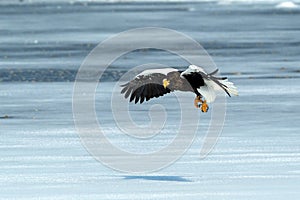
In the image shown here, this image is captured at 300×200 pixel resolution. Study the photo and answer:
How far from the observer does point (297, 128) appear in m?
12.0

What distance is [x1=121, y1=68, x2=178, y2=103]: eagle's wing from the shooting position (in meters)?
9.49

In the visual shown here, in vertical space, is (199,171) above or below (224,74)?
below

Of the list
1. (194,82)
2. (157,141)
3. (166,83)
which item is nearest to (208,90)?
(194,82)

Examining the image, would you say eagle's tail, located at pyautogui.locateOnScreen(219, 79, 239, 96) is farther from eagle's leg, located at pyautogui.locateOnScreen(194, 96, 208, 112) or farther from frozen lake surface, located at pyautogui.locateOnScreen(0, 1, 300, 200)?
frozen lake surface, located at pyautogui.locateOnScreen(0, 1, 300, 200)

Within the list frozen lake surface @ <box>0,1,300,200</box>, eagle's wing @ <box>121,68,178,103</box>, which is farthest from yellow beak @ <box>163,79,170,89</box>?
frozen lake surface @ <box>0,1,300,200</box>

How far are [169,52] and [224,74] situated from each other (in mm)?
5827

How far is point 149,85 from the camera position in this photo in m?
9.78

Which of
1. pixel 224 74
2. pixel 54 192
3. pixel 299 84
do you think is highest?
pixel 224 74

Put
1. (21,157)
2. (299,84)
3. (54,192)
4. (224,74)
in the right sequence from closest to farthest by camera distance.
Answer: (54,192)
(21,157)
(299,84)
(224,74)

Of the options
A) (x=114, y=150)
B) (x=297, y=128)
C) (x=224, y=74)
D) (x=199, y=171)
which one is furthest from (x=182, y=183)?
(x=224, y=74)

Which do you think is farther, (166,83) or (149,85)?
(149,85)

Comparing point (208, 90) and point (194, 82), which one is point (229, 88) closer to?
point (208, 90)

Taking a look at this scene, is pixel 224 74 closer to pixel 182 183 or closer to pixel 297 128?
pixel 297 128

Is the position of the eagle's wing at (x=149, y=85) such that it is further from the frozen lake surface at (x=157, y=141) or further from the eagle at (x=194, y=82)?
the frozen lake surface at (x=157, y=141)
